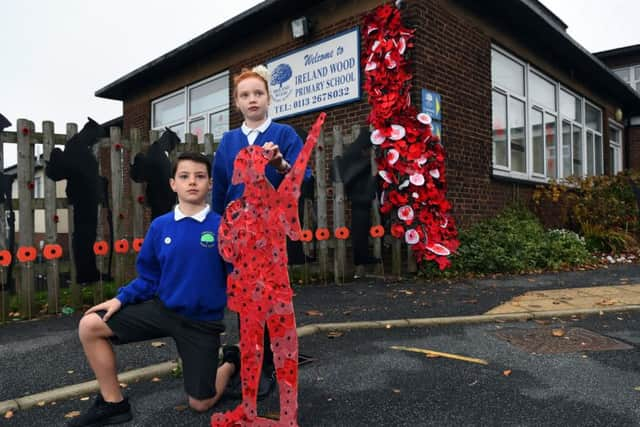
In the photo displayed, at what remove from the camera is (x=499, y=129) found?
9.61 metres

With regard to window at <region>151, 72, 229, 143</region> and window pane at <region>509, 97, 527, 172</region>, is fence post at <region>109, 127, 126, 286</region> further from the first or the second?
window pane at <region>509, 97, 527, 172</region>

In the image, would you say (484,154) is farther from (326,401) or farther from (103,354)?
(103,354)

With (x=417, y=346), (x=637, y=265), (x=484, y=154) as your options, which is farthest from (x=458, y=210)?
(x=417, y=346)

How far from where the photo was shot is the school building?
780 cm

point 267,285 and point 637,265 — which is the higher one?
point 267,285

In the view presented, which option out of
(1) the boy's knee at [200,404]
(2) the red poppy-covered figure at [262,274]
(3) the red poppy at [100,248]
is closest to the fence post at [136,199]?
(3) the red poppy at [100,248]

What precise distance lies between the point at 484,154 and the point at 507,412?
694 centimetres

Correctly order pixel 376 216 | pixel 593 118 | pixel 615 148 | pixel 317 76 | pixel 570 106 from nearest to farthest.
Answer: pixel 376 216
pixel 317 76
pixel 570 106
pixel 593 118
pixel 615 148

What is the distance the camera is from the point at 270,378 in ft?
9.19

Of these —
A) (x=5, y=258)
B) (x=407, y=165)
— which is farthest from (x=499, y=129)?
(x=5, y=258)

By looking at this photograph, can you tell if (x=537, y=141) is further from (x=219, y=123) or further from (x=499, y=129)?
(x=219, y=123)

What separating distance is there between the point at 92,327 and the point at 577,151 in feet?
45.3

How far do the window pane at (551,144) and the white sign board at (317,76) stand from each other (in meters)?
5.87

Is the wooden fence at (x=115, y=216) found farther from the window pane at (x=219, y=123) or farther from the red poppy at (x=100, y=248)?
the window pane at (x=219, y=123)
